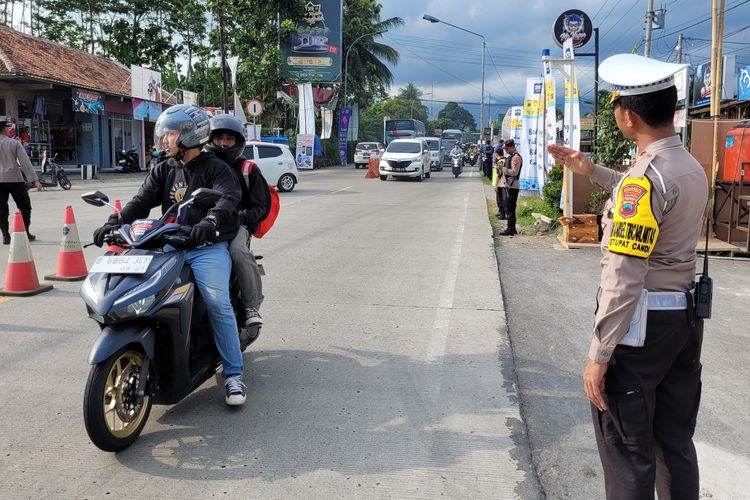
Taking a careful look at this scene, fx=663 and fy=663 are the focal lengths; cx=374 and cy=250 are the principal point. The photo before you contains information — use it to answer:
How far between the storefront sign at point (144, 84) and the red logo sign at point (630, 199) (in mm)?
30570

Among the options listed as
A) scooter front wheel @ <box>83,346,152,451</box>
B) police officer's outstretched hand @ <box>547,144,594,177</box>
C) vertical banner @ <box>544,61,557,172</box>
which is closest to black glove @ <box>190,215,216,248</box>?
scooter front wheel @ <box>83,346,152,451</box>

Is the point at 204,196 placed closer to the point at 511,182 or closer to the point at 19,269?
the point at 19,269

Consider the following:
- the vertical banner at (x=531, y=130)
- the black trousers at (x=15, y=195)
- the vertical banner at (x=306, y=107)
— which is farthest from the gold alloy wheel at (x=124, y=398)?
the vertical banner at (x=306, y=107)

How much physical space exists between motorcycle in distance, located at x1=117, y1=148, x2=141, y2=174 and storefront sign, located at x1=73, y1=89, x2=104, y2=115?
2.10 m

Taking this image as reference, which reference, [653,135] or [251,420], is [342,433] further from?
[653,135]

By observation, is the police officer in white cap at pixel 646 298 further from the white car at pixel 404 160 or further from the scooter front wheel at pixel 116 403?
the white car at pixel 404 160

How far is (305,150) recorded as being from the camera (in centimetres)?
3769

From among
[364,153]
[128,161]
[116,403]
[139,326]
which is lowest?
[116,403]

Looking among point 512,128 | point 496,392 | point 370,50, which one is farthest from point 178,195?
point 370,50

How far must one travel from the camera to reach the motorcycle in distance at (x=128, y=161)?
3002cm

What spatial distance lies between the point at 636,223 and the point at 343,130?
48659mm

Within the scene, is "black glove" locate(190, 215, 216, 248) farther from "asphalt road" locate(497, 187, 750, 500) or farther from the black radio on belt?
the black radio on belt

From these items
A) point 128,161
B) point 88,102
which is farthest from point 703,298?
point 128,161

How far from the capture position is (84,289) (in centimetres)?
348
